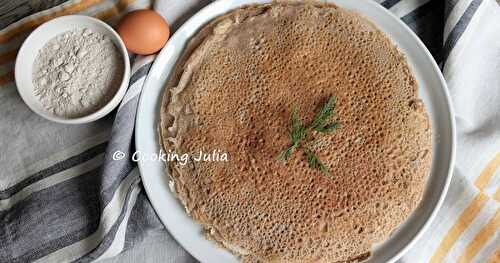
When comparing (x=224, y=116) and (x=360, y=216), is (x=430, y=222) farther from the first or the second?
(x=224, y=116)

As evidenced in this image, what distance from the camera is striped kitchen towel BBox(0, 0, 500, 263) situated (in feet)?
4.32

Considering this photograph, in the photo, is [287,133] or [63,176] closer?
[287,133]

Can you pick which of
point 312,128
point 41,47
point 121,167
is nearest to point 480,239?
point 312,128

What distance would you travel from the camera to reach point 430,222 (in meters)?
1.23

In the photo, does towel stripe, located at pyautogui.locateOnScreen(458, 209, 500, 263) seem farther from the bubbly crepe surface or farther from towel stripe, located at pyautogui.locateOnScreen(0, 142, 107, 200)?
towel stripe, located at pyautogui.locateOnScreen(0, 142, 107, 200)

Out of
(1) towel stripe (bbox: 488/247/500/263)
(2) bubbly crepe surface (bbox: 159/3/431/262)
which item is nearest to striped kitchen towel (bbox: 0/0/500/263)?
(1) towel stripe (bbox: 488/247/500/263)

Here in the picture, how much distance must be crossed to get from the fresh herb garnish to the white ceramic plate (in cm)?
26

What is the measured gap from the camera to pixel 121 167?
1.30m

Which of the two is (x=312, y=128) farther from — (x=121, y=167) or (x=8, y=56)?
(x=8, y=56)

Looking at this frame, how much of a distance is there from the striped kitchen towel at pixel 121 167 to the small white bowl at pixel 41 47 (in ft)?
0.18

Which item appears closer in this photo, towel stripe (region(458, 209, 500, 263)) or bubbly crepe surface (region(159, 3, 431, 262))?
bubbly crepe surface (region(159, 3, 431, 262))

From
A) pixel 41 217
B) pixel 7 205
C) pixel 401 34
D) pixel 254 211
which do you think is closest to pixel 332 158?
pixel 254 211

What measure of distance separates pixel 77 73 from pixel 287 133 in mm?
558

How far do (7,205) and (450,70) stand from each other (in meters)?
1.29
